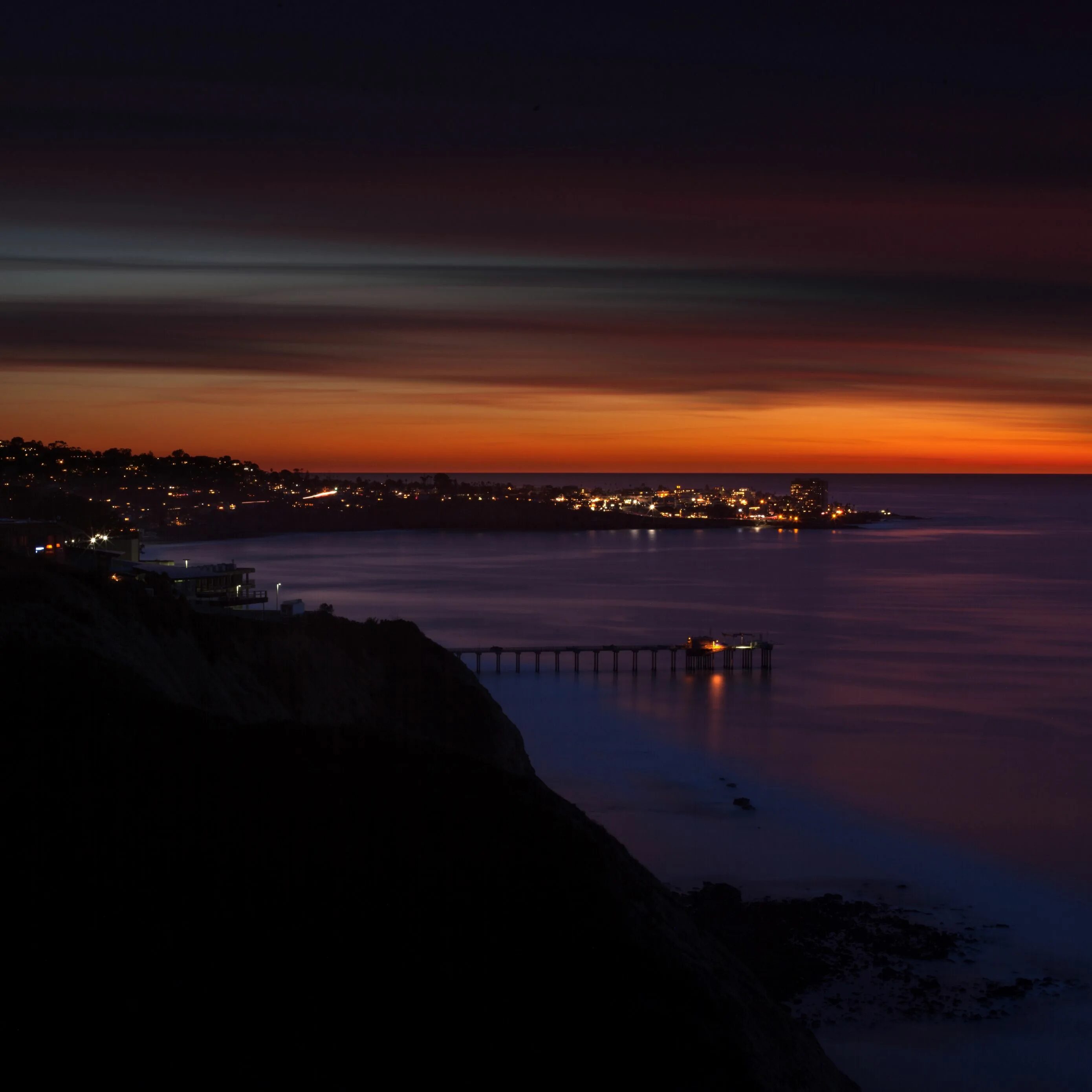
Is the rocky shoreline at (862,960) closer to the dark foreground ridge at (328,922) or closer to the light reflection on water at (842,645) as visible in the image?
the dark foreground ridge at (328,922)

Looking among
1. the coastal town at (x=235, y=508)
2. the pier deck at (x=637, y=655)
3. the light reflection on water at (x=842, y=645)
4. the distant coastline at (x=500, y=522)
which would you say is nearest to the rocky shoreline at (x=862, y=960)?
the light reflection on water at (x=842, y=645)

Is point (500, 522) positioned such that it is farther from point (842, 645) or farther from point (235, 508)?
point (842, 645)

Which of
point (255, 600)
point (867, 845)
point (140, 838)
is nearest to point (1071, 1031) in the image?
point (867, 845)

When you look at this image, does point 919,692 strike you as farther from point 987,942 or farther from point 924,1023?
point 924,1023

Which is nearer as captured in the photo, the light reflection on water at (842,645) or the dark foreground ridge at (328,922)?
the dark foreground ridge at (328,922)

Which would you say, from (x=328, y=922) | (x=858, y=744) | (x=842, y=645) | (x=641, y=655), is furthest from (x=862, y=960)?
(x=842, y=645)

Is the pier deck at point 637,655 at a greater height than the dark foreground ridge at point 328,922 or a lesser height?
lesser

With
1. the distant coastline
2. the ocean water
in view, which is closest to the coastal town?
the distant coastline
